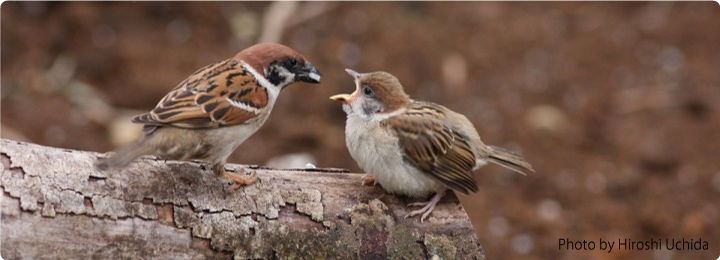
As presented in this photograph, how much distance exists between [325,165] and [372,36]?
6.23ft

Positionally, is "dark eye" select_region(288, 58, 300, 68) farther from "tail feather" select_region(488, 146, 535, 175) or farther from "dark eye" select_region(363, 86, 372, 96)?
"tail feather" select_region(488, 146, 535, 175)

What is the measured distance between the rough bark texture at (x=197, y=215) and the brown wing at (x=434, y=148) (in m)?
0.17

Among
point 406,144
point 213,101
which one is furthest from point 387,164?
point 213,101

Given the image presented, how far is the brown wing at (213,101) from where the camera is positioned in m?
4.10

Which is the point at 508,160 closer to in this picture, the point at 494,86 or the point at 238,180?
the point at 238,180

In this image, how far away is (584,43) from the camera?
28.7 ft

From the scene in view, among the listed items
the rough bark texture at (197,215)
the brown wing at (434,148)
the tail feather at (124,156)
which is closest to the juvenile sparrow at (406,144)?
the brown wing at (434,148)

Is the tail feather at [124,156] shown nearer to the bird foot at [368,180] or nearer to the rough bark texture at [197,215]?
the rough bark texture at [197,215]

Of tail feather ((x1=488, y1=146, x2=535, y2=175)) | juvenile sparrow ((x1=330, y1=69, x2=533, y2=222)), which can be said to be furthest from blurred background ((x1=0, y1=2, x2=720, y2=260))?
juvenile sparrow ((x1=330, y1=69, x2=533, y2=222))

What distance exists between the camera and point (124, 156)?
12.3ft

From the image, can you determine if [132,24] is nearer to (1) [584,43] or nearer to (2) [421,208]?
(1) [584,43]

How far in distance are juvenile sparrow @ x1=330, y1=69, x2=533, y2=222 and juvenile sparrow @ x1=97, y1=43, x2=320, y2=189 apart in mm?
298

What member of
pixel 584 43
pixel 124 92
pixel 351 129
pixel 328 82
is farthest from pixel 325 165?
pixel 584 43

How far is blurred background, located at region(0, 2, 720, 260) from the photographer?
270 inches
